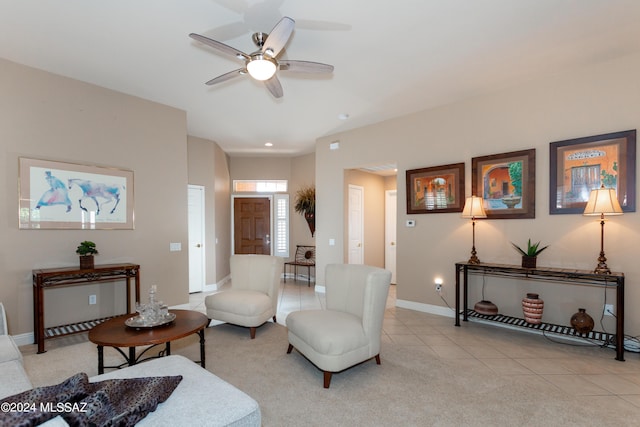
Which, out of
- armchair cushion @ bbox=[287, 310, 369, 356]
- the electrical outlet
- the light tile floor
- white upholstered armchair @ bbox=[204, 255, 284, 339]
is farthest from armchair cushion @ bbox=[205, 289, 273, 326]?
the electrical outlet

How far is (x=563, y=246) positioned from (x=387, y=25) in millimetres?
3058

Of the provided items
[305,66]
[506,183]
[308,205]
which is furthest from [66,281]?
[506,183]

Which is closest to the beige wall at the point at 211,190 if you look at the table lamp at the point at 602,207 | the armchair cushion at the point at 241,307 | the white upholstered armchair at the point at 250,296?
the white upholstered armchair at the point at 250,296

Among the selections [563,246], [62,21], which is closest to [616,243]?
[563,246]

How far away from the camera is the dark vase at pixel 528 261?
11.5 feet

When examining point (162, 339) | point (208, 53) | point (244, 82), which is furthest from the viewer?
point (244, 82)

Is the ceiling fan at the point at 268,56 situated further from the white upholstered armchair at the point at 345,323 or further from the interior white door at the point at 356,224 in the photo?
the interior white door at the point at 356,224

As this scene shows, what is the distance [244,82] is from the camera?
3830mm

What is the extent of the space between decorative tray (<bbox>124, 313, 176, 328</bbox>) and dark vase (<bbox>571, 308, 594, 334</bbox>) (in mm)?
3941

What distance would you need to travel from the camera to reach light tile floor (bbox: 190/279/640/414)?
252cm

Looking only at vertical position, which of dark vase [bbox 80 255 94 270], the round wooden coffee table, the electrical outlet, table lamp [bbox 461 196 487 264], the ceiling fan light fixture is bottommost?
the electrical outlet

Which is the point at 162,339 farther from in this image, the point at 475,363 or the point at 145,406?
the point at 475,363

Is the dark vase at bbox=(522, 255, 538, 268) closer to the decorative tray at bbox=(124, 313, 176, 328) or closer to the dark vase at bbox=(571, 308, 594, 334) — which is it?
the dark vase at bbox=(571, 308, 594, 334)

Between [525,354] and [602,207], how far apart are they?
162cm
